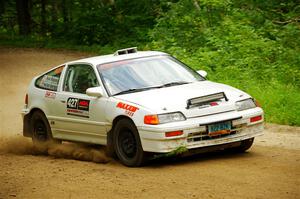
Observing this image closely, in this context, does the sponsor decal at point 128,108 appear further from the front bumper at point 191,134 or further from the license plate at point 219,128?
the license plate at point 219,128

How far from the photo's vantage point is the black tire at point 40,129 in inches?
470

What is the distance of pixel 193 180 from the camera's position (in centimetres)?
852

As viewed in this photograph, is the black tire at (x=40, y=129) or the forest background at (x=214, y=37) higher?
the forest background at (x=214, y=37)

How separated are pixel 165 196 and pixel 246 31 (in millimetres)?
12213

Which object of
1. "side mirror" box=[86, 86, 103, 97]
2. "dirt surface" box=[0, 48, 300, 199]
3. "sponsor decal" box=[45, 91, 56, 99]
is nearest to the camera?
"dirt surface" box=[0, 48, 300, 199]

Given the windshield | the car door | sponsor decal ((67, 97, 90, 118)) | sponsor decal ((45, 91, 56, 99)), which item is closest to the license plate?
the windshield

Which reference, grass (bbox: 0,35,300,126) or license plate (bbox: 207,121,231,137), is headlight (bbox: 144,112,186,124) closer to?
license plate (bbox: 207,121,231,137)

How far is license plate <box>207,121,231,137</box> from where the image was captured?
9625 mm

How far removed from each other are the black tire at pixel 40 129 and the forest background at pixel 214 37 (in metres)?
4.15

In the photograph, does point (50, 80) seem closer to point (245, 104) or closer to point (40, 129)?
point (40, 129)

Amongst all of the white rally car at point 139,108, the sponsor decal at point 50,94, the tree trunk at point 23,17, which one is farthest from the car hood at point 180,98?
the tree trunk at point 23,17

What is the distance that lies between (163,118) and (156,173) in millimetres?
734

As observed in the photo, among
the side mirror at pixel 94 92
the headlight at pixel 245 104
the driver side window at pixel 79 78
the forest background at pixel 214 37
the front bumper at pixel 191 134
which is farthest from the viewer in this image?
the forest background at pixel 214 37

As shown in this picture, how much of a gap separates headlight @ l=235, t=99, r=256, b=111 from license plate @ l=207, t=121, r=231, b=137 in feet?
1.24
